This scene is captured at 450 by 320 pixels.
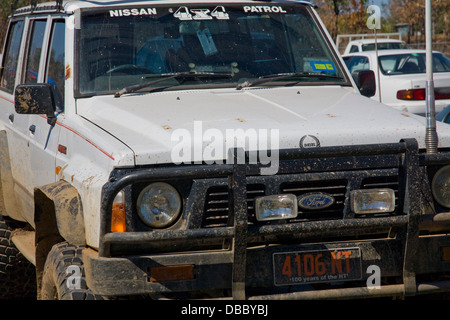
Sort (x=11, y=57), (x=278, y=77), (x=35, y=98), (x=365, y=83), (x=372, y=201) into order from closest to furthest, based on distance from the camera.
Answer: (x=372, y=201)
(x=35, y=98)
(x=278, y=77)
(x=365, y=83)
(x=11, y=57)

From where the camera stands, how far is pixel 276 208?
3.85 m

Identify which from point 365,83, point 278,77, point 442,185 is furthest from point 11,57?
point 442,185

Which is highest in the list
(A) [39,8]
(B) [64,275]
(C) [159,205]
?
(A) [39,8]

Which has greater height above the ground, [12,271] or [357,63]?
[357,63]

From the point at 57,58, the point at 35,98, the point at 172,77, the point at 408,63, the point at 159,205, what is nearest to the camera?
the point at 159,205

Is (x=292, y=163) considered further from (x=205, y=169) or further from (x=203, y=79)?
(x=203, y=79)

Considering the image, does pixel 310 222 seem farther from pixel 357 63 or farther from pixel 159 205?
pixel 357 63

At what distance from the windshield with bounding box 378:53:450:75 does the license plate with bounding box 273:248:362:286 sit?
11.9m

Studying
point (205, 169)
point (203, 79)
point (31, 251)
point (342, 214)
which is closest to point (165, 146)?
point (205, 169)

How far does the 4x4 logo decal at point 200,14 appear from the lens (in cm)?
539

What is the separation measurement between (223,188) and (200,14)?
1.96 meters

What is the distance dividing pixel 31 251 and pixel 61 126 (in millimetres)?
935

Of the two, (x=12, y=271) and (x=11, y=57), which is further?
(x=11, y=57)

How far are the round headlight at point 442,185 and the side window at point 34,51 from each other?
3.00 metres
